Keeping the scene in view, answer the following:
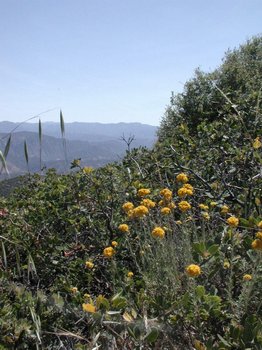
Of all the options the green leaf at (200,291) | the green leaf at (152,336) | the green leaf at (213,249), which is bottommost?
the green leaf at (152,336)

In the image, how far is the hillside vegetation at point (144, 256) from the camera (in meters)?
1.70

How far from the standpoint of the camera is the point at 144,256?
2443 millimetres

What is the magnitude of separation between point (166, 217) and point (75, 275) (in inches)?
27.7

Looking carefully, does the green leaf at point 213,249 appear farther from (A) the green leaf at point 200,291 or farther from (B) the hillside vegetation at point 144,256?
(A) the green leaf at point 200,291

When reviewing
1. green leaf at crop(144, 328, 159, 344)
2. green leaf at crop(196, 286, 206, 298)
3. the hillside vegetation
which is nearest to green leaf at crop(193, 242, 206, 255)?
the hillside vegetation

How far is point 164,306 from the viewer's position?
5.62ft

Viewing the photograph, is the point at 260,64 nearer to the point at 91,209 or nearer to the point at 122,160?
the point at 122,160

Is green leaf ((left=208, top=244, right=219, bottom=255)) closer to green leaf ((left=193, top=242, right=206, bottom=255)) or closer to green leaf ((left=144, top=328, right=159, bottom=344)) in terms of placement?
green leaf ((left=193, top=242, right=206, bottom=255))

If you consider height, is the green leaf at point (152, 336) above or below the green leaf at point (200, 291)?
below

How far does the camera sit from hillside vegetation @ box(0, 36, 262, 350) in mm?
1704

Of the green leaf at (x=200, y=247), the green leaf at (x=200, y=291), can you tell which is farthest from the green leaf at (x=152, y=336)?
the green leaf at (x=200, y=247)

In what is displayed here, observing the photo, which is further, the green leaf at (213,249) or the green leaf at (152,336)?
the green leaf at (213,249)

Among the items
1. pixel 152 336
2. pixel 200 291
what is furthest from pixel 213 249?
pixel 152 336

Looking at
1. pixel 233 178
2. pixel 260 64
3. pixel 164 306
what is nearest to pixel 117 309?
pixel 164 306
